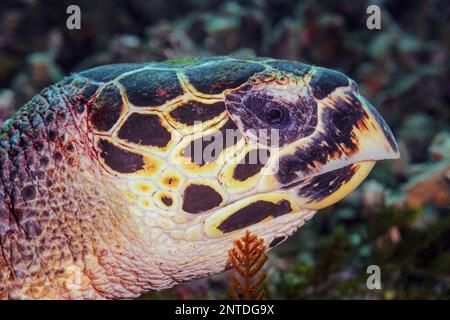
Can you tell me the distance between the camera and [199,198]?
43.8 inches

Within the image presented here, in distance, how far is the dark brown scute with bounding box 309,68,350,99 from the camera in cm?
119

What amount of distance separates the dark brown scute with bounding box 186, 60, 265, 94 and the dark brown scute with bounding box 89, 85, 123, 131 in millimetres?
235

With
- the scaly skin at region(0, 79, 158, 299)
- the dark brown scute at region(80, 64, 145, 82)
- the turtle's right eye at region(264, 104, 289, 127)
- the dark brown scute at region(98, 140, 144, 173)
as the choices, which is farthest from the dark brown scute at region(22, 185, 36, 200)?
the turtle's right eye at region(264, 104, 289, 127)

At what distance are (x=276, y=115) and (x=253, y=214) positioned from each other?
12.3 inches

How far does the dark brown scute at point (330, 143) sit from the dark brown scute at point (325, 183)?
54 millimetres

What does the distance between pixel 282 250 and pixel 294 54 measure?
230 centimetres

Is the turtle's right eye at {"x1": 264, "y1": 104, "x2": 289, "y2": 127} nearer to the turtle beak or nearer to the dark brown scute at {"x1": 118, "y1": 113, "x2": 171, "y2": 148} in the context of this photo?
the turtle beak

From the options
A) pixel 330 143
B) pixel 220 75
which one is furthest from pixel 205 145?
pixel 330 143

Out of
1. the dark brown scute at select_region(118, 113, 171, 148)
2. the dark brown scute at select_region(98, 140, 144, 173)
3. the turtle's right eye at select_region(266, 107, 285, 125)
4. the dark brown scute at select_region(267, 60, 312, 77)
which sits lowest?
the dark brown scute at select_region(98, 140, 144, 173)

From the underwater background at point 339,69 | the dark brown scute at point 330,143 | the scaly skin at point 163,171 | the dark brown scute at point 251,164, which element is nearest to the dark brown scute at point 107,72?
the scaly skin at point 163,171

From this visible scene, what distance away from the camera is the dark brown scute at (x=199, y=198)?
1.11 metres

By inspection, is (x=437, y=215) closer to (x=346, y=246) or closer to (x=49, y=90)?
(x=346, y=246)

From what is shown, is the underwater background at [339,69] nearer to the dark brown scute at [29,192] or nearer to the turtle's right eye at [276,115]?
the dark brown scute at [29,192]
